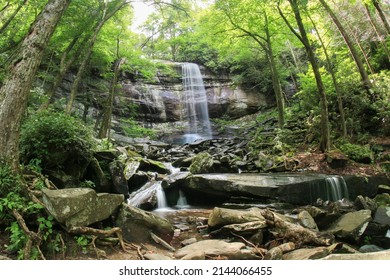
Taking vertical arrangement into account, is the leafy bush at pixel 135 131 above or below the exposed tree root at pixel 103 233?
above

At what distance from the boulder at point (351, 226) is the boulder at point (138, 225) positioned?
323cm

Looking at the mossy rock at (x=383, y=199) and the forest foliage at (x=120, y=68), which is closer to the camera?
the forest foliage at (x=120, y=68)

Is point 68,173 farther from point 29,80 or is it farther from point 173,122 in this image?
point 173,122

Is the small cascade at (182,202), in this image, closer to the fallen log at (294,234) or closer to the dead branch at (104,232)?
the fallen log at (294,234)

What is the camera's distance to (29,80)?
440cm

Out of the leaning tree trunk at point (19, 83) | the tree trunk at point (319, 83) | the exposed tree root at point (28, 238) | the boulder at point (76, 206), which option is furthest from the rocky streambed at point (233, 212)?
the tree trunk at point (319, 83)

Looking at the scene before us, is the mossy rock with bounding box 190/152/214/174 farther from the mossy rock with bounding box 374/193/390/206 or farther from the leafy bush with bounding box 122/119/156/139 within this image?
the leafy bush with bounding box 122/119/156/139

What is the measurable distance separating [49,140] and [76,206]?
2.33 metres

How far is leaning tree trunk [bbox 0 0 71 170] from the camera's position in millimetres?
4164

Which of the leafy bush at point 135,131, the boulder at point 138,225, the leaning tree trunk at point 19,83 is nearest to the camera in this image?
the leaning tree trunk at point 19,83

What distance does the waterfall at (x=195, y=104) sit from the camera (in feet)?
73.6

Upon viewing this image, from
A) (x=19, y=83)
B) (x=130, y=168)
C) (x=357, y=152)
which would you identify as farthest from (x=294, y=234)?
(x=357, y=152)
